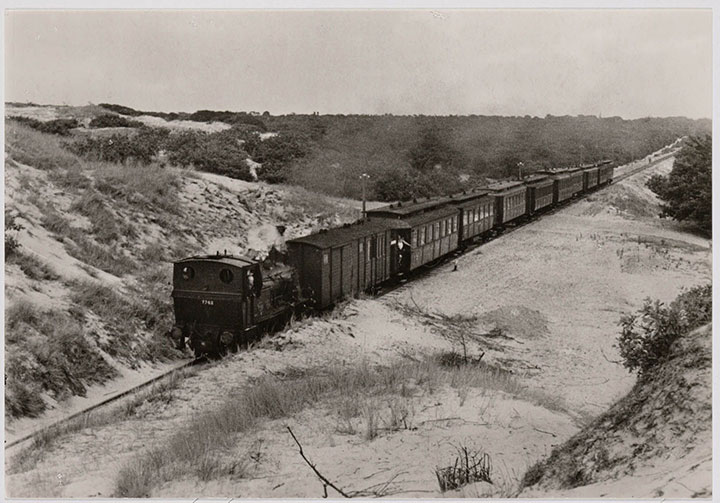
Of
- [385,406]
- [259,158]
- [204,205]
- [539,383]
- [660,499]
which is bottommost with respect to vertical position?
[539,383]

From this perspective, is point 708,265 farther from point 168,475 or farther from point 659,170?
point 659,170

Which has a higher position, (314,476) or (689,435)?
(689,435)

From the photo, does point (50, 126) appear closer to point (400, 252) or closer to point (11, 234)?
point (11, 234)

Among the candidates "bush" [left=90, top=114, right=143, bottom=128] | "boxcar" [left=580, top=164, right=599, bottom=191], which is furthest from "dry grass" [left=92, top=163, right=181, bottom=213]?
"boxcar" [left=580, top=164, right=599, bottom=191]

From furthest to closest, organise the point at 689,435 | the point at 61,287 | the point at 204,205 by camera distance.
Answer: the point at 204,205 → the point at 61,287 → the point at 689,435

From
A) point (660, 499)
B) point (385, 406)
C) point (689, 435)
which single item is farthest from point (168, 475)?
point (689, 435)

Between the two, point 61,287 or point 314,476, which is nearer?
point 314,476

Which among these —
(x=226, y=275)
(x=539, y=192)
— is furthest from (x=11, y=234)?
(x=539, y=192)

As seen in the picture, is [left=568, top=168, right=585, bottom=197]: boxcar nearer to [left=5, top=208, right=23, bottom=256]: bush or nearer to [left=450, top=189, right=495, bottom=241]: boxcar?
[left=450, top=189, right=495, bottom=241]: boxcar
